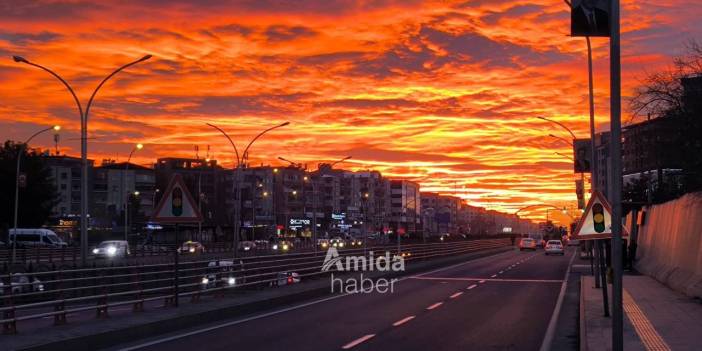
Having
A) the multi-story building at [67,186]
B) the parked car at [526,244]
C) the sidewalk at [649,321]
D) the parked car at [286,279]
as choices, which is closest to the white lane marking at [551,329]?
the sidewalk at [649,321]

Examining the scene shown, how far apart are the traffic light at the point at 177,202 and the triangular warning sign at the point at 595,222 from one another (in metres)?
8.33

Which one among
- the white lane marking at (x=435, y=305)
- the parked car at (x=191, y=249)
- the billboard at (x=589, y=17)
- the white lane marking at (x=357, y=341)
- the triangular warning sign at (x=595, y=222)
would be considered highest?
the billboard at (x=589, y=17)

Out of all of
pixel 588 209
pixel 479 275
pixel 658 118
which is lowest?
pixel 479 275

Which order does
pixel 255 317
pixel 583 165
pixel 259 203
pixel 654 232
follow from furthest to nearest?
pixel 259 203 < pixel 654 232 < pixel 583 165 < pixel 255 317

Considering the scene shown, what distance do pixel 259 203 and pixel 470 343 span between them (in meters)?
170

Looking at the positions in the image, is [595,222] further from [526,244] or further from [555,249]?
[526,244]

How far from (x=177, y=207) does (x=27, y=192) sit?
71.1 meters

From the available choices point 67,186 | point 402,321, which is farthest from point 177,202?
point 67,186

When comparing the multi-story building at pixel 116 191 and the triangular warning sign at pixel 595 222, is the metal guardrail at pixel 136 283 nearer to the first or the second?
the triangular warning sign at pixel 595 222

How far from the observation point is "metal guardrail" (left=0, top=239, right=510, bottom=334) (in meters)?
15.2

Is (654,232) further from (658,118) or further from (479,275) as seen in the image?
(658,118)

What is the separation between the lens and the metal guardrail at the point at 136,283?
1518cm

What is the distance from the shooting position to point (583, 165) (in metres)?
32.5

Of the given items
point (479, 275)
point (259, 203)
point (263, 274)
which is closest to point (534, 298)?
point (263, 274)
